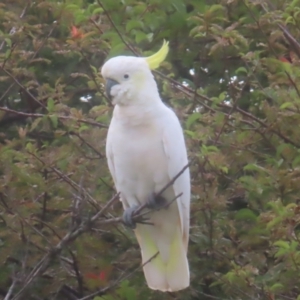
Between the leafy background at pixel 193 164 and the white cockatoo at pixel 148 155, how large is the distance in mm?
111

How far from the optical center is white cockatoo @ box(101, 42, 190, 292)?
8.37 ft

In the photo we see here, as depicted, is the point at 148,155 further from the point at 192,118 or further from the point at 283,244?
the point at 283,244

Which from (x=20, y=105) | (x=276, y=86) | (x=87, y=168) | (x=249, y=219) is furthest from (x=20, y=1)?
(x=249, y=219)

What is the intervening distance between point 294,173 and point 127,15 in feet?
3.47

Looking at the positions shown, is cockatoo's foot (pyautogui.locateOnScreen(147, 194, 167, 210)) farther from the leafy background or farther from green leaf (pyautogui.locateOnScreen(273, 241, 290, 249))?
green leaf (pyautogui.locateOnScreen(273, 241, 290, 249))

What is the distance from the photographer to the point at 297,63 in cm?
300

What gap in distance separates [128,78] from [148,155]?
0.98ft

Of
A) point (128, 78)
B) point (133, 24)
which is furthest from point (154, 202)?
point (133, 24)

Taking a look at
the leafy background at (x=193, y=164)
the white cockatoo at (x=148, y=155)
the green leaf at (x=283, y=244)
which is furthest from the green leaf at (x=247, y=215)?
the green leaf at (x=283, y=244)

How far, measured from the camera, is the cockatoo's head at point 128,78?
252 centimetres

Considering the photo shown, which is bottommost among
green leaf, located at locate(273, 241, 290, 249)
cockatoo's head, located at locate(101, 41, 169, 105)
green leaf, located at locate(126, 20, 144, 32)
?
green leaf, located at locate(273, 241, 290, 249)

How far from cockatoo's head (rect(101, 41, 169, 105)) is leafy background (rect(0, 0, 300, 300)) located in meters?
0.30

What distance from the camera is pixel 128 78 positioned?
254 centimetres

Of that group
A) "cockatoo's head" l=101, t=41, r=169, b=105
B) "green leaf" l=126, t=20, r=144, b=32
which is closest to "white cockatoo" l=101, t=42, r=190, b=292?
"cockatoo's head" l=101, t=41, r=169, b=105
